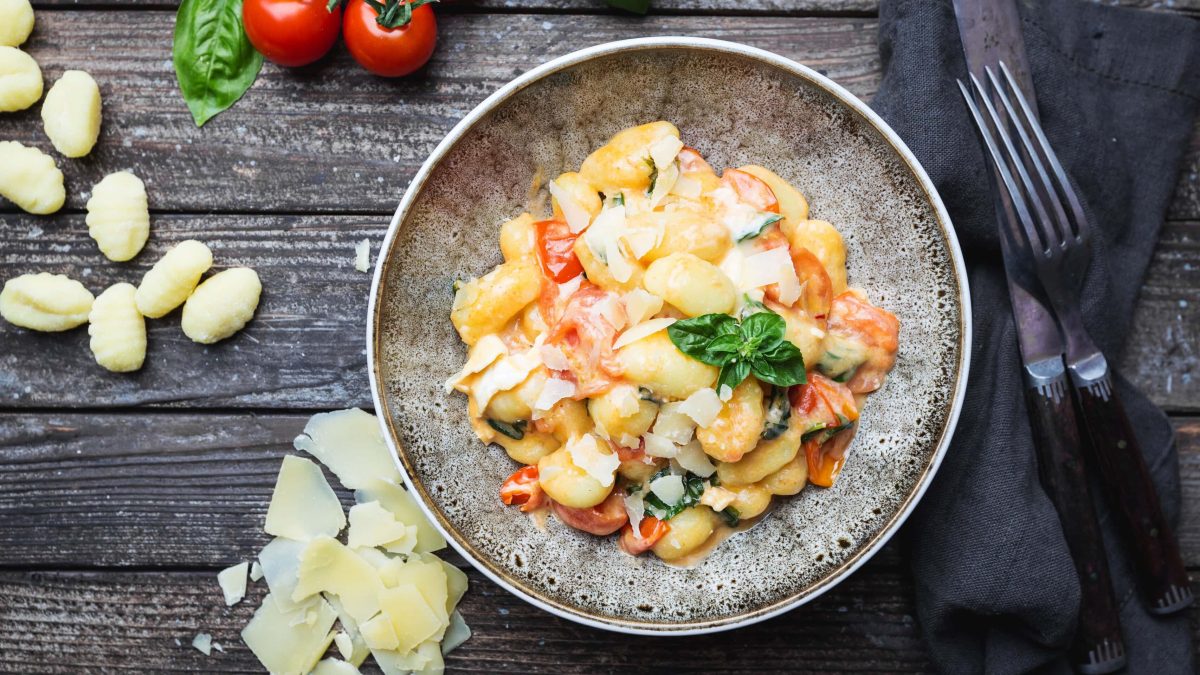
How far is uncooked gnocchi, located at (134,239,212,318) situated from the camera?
1682mm

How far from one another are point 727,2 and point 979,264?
70cm

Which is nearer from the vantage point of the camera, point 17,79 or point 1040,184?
point 1040,184

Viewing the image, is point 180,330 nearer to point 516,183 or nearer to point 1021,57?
point 516,183

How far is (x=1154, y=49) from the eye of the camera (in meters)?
1.67

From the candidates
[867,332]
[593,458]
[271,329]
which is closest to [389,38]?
[271,329]

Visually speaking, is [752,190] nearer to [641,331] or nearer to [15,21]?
[641,331]

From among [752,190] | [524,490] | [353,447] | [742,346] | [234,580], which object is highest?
[752,190]

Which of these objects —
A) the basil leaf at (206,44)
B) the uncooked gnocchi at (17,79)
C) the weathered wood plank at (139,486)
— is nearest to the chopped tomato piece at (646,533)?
the weathered wood plank at (139,486)

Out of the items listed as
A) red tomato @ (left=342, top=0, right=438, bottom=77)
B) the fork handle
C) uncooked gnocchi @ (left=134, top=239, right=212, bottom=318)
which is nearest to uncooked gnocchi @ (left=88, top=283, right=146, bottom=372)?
uncooked gnocchi @ (left=134, top=239, right=212, bottom=318)

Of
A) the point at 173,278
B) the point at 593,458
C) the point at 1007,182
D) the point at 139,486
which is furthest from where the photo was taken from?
the point at 139,486

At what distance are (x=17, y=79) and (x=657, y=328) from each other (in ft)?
4.46

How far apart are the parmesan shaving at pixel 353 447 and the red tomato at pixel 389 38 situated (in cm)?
66

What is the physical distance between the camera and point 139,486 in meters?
1.80

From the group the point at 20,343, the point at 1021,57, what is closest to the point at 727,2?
the point at 1021,57
